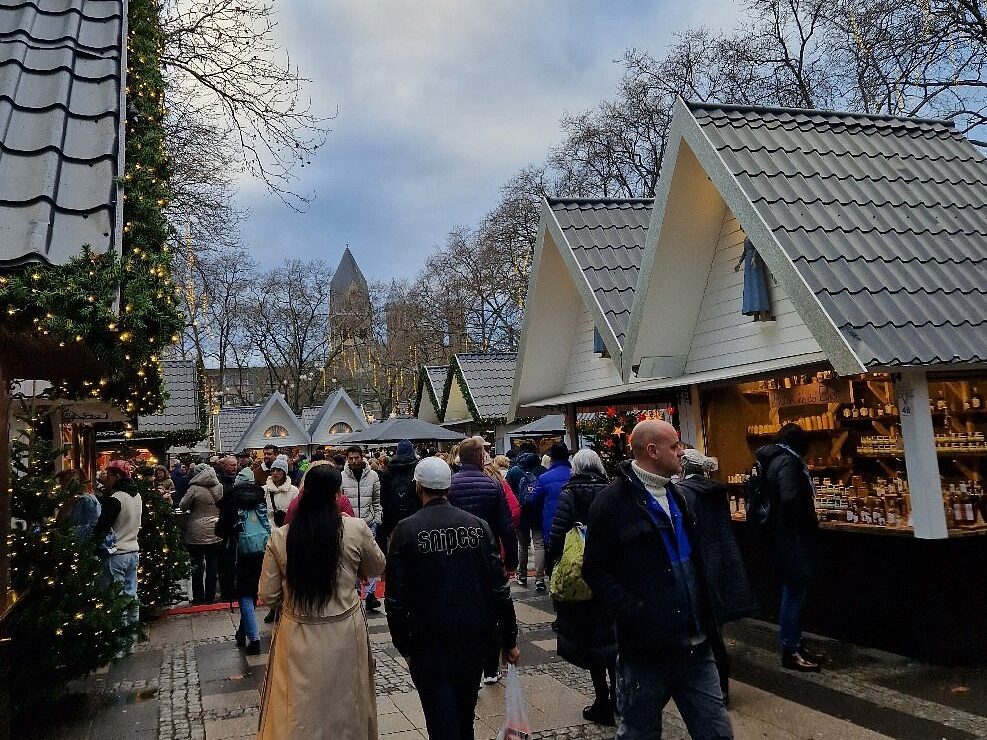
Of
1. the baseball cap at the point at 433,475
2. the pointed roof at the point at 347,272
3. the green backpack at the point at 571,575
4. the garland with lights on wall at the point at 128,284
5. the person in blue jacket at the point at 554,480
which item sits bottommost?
the green backpack at the point at 571,575

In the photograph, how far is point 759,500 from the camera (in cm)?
726

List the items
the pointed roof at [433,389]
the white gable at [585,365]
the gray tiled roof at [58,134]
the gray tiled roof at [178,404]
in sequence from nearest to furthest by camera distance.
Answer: the gray tiled roof at [58,134]
the white gable at [585,365]
the gray tiled roof at [178,404]
the pointed roof at [433,389]

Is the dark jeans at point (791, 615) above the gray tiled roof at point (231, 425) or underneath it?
underneath

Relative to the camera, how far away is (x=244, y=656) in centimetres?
834

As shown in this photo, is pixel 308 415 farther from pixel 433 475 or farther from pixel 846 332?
pixel 433 475

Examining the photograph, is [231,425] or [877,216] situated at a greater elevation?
[877,216]

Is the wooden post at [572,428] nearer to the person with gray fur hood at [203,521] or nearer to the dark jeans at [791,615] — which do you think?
the person with gray fur hood at [203,521]

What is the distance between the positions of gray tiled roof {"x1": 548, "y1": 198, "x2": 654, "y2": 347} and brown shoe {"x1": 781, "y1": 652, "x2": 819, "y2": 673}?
14.9ft

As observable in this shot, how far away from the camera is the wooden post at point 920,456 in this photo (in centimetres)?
665

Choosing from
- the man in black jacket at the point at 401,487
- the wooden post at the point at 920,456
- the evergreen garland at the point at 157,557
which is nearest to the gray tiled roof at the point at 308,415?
the evergreen garland at the point at 157,557

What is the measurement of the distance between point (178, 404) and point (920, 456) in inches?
858

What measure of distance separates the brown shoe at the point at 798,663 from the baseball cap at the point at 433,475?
4.14m

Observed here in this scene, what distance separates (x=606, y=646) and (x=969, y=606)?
3461mm

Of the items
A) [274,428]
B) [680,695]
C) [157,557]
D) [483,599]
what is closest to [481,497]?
[483,599]
